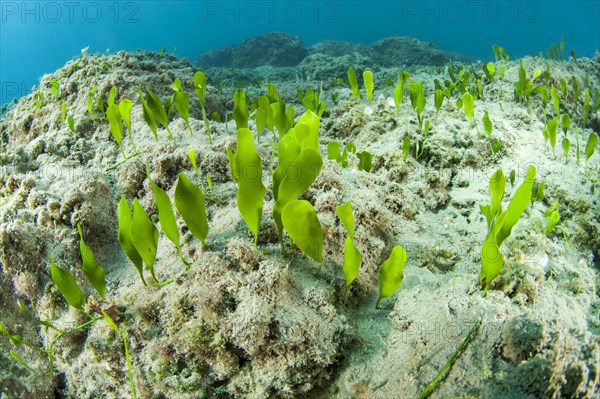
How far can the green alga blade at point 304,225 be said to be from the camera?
4.68ft

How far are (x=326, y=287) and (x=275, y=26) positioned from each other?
3188 inches

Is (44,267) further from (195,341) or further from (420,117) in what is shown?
(420,117)

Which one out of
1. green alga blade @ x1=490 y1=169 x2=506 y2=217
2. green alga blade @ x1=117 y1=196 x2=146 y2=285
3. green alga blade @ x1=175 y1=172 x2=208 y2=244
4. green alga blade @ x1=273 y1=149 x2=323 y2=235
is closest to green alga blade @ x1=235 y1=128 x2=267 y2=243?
green alga blade @ x1=273 y1=149 x2=323 y2=235

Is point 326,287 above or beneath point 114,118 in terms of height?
beneath

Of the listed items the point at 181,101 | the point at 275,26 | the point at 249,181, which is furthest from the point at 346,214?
the point at 275,26

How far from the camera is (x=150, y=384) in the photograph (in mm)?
1529

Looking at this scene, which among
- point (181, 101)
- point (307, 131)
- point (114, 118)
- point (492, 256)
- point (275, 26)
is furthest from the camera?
point (275, 26)

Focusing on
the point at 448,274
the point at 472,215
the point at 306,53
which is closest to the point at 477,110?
the point at 472,215

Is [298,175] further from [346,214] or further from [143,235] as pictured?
[143,235]

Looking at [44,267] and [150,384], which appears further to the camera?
[44,267]

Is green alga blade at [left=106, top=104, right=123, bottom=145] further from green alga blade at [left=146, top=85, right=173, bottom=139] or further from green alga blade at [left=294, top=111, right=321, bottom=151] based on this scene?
green alga blade at [left=294, top=111, right=321, bottom=151]

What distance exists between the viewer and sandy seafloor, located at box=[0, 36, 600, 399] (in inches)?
51.0

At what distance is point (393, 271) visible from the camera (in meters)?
1.50

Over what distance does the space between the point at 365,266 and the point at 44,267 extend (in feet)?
6.19
